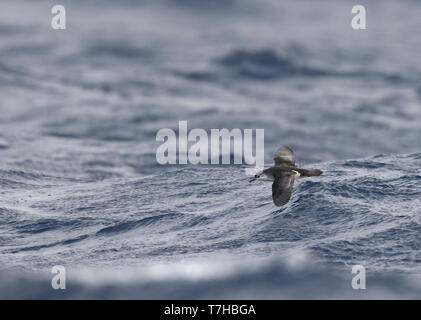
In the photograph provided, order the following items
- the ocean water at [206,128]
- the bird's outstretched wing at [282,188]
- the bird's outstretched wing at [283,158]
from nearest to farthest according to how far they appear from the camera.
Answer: the bird's outstretched wing at [282,188]
the ocean water at [206,128]
the bird's outstretched wing at [283,158]

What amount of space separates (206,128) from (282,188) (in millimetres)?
18970

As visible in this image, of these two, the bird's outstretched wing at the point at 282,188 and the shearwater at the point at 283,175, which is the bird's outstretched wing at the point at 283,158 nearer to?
the shearwater at the point at 283,175

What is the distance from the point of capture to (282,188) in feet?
44.5

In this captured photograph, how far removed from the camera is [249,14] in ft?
175

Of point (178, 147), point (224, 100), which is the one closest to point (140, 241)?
point (178, 147)

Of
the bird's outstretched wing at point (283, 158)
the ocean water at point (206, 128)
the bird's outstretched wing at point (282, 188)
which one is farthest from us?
the bird's outstretched wing at point (283, 158)

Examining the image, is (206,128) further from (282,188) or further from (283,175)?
(282,188)

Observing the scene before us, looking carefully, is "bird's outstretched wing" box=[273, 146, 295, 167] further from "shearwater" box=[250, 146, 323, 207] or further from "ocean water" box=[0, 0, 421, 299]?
"ocean water" box=[0, 0, 421, 299]

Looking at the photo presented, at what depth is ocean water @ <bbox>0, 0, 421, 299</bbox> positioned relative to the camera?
529 inches

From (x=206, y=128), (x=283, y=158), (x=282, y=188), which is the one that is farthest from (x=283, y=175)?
(x=206, y=128)

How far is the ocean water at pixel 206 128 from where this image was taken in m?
13.4

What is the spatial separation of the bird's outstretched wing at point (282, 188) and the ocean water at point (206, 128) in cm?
93

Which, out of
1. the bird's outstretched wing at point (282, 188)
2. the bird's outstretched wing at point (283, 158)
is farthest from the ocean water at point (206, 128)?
the bird's outstretched wing at point (283, 158)
